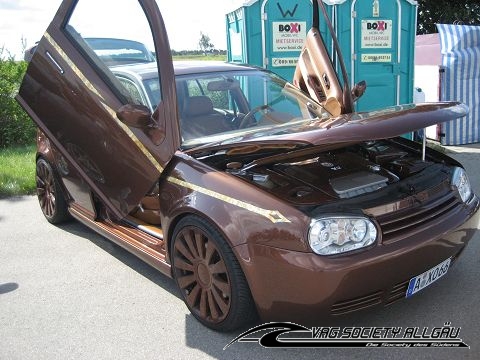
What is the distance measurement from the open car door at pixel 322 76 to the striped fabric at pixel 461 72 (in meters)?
4.20

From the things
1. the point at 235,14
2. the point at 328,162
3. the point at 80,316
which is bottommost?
the point at 80,316

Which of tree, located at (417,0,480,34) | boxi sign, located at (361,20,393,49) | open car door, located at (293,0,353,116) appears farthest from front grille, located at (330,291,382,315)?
tree, located at (417,0,480,34)

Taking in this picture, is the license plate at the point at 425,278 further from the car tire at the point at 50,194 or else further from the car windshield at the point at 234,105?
the car tire at the point at 50,194

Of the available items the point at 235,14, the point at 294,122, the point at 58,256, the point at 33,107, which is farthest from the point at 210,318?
the point at 235,14

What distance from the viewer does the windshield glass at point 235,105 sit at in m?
3.50

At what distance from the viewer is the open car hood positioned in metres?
2.48

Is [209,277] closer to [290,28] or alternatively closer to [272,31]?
[272,31]

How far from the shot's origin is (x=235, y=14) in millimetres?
7465

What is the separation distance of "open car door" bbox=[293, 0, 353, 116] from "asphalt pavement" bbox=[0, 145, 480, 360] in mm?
1533

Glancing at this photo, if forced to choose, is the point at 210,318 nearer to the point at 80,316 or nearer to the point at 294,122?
the point at 80,316

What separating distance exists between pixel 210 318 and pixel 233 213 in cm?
77

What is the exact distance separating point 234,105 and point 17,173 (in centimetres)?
468

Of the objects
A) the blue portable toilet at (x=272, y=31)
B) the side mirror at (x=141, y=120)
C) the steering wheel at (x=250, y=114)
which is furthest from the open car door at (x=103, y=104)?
the blue portable toilet at (x=272, y=31)

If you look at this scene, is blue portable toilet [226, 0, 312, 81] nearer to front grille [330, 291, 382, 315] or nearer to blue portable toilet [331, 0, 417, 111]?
blue portable toilet [331, 0, 417, 111]
